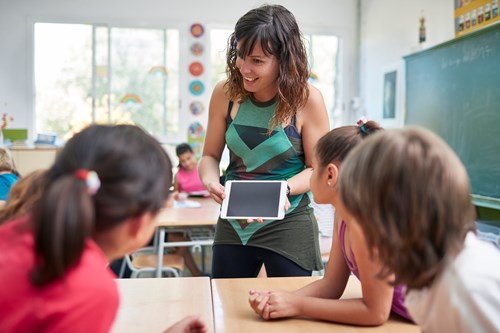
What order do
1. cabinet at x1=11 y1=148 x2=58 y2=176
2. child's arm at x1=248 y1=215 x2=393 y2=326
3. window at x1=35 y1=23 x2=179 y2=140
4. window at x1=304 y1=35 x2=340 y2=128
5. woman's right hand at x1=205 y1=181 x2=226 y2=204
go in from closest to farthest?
child's arm at x1=248 y1=215 x2=393 y2=326 → woman's right hand at x1=205 y1=181 x2=226 y2=204 → cabinet at x1=11 y1=148 x2=58 y2=176 → window at x1=35 y1=23 x2=179 y2=140 → window at x1=304 y1=35 x2=340 y2=128

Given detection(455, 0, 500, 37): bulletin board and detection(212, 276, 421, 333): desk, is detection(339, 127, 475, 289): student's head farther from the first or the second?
detection(455, 0, 500, 37): bulletin board

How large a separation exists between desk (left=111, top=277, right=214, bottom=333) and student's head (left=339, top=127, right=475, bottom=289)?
54 centimetres

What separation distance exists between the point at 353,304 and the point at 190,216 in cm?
244

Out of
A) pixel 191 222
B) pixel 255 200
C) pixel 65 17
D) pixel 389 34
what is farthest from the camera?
pixel 65 17

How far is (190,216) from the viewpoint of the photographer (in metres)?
3.60

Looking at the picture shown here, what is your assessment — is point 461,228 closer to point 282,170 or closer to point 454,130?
point 282,170

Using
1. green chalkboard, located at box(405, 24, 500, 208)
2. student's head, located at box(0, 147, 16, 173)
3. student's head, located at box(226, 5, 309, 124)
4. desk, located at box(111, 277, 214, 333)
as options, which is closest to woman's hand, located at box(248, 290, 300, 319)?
desk, located at box(111, 277, 214, 333)

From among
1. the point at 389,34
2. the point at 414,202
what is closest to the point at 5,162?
the point at 414,202

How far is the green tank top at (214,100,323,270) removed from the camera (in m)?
1.73

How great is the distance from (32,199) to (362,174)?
2.15ft

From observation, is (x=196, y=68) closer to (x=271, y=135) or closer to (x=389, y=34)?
→ (x=389, y=34)

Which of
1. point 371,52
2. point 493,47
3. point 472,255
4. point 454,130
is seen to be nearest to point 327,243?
point 454,130

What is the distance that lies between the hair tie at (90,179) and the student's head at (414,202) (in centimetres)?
40

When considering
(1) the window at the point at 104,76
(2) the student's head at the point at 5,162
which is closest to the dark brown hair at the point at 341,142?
(2) the student's head at the point at 5,162
